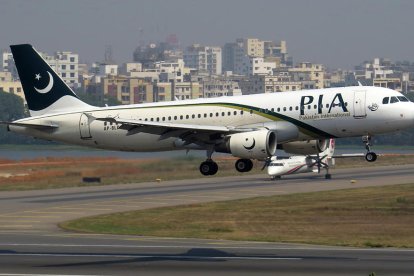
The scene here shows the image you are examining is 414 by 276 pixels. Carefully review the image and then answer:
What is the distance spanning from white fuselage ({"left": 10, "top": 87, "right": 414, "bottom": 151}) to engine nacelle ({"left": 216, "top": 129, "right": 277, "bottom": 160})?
52.9 inches

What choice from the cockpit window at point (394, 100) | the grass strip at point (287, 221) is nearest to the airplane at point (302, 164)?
the grass strip at point (287, 221)

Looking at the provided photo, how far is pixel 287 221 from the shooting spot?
95.1 m

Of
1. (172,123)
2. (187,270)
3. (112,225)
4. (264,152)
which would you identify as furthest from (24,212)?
(187,270)

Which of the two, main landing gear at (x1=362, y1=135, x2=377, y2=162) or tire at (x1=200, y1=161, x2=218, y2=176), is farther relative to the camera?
tire at (x1=200, y1=161, x2=218, y2=176)

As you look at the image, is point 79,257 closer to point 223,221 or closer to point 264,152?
point 264,152

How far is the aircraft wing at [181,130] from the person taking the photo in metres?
79.4

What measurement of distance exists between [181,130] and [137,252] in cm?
1517

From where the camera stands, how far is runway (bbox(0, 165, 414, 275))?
186 ft

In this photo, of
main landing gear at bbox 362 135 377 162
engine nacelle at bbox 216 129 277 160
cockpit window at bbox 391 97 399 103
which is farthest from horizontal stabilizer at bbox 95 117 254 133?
cockpit window at bbox 391 97 399 103

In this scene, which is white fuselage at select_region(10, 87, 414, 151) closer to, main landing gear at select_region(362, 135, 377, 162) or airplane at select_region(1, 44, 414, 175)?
airplane at select_region(1, 44, 414, 175)

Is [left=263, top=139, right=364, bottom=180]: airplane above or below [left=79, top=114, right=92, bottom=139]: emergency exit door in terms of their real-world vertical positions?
below

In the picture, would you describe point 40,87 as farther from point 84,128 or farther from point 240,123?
point 240,123

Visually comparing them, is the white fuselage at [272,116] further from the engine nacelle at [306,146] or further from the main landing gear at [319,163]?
the main landing gear at [319,163]

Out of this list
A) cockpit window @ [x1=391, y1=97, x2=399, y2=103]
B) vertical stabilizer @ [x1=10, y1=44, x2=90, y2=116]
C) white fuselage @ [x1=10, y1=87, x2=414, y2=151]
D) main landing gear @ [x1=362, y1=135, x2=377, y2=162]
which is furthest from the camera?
vertical stabilizer @ [x1=10, y1=44, x2=90, y2=116]
